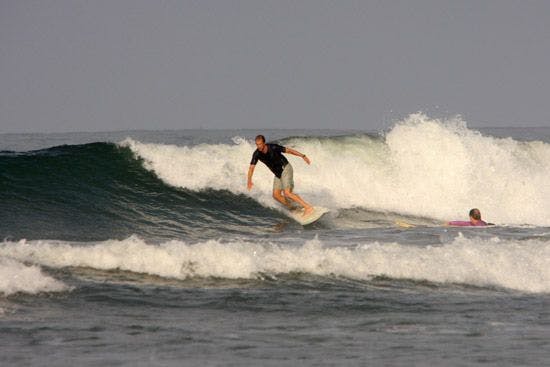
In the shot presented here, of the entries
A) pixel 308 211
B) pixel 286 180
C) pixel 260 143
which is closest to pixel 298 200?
pixel 286 180

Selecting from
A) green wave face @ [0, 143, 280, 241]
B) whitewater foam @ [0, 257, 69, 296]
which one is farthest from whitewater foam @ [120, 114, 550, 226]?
whitewater foam @ [0, 257, 69, 296]

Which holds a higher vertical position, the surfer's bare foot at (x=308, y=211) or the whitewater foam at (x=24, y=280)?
the surfer's bare foot at (x=308, y=211)

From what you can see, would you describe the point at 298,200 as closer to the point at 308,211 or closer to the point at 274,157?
the point at 308,211

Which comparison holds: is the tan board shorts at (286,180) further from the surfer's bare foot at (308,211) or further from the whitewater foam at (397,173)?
the whitewater foam at (397,173)

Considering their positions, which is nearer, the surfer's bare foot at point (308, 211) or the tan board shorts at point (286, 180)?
the tan board shorts at point (286, 180)

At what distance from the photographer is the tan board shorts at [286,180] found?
711 inches

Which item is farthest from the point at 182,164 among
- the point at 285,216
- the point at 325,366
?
the point at 325,366

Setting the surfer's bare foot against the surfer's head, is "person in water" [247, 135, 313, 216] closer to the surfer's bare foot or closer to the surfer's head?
the surfer's head

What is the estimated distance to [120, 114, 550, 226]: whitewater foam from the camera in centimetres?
2338

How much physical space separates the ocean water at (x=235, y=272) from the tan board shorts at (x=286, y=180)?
94 centimetres

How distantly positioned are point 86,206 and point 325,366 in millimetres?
12508

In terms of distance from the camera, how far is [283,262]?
12656 mm

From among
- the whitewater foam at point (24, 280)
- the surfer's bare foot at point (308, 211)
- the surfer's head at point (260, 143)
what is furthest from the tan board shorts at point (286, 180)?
the whitewater foam at point (24, 280)

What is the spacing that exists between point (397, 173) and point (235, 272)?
14.8 meters
